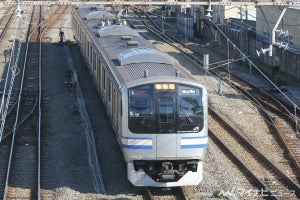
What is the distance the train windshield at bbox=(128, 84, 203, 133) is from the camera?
1194 cm

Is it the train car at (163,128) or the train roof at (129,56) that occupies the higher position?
the train roof at (129,56)

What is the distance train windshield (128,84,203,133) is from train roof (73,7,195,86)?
578 millimetres

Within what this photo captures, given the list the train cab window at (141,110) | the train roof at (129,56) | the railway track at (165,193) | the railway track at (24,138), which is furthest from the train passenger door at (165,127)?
the railway track at (24,138)

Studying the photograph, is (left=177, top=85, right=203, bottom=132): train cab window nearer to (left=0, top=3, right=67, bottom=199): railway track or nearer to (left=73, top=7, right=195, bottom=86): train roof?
(left=73, top=7, right=195, bottom=86): train roof

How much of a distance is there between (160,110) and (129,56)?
2711 mm

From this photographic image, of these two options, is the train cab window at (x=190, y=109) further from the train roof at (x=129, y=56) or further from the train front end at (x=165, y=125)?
the train roof at (x=129, y=56)

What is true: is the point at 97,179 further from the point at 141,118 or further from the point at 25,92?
the point at 25,92

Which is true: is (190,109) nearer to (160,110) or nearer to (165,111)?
(165,111)

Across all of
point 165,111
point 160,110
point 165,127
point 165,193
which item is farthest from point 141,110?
point 165,193

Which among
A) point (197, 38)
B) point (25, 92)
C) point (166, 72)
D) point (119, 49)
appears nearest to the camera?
point (166, 72)

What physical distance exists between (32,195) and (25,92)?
33.3ft

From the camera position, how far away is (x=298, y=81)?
2505 cm

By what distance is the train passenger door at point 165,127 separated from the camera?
1193 cm

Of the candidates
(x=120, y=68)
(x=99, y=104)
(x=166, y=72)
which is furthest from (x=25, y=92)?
(x=166, y=72)
